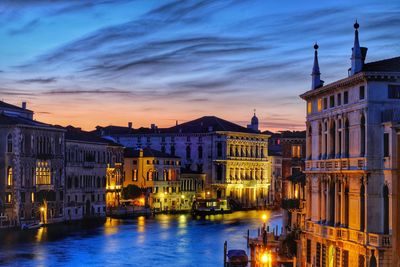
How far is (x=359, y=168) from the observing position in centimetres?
2217

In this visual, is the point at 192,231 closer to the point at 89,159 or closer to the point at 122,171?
the point at 89,159

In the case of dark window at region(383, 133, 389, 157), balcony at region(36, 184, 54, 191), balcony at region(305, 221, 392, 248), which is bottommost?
balcony at region(305, 221, 392, 248)

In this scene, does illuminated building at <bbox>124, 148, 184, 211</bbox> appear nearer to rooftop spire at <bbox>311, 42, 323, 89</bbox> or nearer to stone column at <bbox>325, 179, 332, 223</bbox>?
rooftop spire at <bbox>311, 42, 323, 89</bbox>

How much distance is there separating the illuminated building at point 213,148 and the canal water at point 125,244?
83.8ft

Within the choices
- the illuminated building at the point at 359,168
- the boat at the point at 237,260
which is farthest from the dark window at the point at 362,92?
the boat at the point at 237,260

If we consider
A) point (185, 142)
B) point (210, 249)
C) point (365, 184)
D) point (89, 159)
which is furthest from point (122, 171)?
point (365, 184)

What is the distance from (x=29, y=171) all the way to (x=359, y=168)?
35.3m

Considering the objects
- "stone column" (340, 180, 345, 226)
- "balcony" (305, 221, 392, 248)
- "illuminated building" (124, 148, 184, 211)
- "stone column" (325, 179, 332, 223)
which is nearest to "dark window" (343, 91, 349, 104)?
"stone column" (340, 180, 345, 226)

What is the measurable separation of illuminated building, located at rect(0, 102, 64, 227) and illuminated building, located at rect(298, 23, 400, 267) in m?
28.8

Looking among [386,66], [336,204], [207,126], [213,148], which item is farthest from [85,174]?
[386,66]

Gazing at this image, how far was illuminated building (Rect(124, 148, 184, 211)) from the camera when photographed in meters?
73.8

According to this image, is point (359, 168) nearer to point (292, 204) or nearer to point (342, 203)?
point (342, 203)

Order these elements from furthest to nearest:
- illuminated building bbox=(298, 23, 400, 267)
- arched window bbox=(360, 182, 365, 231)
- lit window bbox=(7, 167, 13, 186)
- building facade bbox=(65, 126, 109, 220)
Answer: building facade bbox=(65, 126, 109, 220) → lit window bbox=(7, 167, 13, 186) → arched window bbox=(360, 182, 365, 231) → illuminated building bbox=(298, 23, 400, 267)

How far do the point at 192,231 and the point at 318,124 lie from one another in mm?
25243
